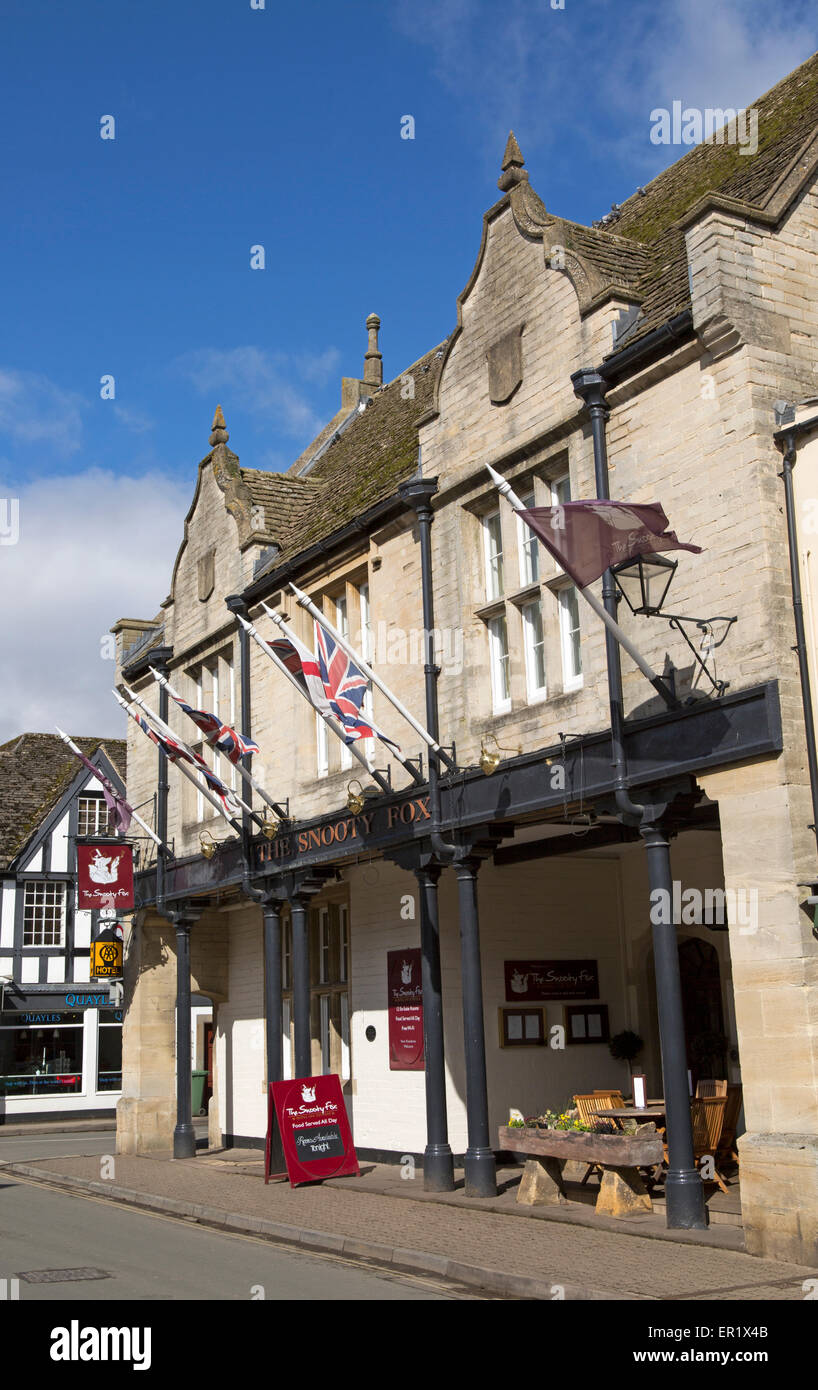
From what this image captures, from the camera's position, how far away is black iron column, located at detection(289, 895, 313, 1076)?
17047 mm

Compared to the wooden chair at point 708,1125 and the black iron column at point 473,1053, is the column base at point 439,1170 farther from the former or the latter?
the wooden chair at point 708,1125

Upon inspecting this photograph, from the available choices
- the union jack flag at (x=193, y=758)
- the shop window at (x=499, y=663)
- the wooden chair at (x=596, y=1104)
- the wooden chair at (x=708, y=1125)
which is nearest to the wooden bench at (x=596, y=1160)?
the wooden chair at (x=708, y=1125)

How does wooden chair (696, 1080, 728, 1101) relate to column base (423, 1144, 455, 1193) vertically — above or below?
above

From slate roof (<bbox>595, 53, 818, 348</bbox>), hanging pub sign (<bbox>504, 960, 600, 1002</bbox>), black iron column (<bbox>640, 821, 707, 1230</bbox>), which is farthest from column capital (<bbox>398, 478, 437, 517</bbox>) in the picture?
hanging pub sign (<bbox>504, 960, 600, 1002</bbox>)

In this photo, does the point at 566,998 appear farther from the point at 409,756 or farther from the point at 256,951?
the point at 256,951

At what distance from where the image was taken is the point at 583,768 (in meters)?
12.3

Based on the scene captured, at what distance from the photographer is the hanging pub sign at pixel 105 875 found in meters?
21.5

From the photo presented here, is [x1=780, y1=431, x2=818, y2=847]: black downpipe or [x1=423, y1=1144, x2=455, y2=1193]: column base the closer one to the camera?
[x1=780, y1=431, x2=818, y2=847]: black downpipe

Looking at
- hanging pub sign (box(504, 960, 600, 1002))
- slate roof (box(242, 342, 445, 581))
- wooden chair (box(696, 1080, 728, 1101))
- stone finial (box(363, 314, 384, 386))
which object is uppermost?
stone finial (box(363, 314, 384, 386))

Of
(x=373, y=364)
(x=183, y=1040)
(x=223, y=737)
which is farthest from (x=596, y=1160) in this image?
(x=373, y=364)

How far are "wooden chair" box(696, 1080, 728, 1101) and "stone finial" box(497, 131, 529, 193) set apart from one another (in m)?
9.70

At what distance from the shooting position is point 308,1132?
1561cm

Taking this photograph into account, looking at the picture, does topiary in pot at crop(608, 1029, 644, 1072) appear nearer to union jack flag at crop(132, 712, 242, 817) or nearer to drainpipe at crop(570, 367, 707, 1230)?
drainpipe at crop(570, 367, 707, 1230)
